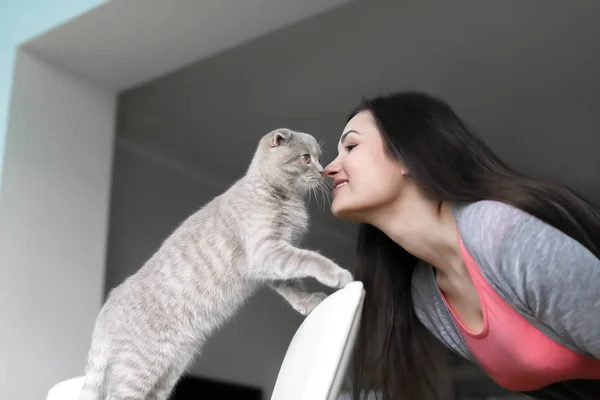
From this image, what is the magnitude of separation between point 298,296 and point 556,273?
0.38 meters

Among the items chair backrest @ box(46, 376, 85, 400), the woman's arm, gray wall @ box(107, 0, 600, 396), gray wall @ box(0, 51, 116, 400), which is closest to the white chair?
the woman's arm

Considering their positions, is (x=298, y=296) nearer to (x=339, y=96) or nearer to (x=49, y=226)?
(x=49, y=226)

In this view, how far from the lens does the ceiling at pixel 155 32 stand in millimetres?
1617

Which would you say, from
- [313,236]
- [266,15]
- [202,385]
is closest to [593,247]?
[266,15]

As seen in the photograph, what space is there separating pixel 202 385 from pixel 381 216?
168 centimetres

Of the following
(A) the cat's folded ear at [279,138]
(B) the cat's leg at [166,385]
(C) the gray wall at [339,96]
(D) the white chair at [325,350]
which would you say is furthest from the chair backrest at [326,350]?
(C) the gray wall at [339,96]

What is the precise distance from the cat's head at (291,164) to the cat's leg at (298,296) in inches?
6.6

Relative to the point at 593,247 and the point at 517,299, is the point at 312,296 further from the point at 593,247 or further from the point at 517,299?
the point at 593,247

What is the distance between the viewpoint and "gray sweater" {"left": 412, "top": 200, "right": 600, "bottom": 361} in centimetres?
89

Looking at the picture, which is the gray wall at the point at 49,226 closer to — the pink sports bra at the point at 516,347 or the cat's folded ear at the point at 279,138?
the cat's folded ear at the point at 279,138

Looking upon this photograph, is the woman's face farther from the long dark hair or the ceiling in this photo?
the ceiling

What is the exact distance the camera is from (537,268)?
2.95 feet

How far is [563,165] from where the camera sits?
9.27 feet

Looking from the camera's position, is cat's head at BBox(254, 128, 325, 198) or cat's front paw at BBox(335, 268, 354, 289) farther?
cat's head at BBox(254, 128, 325, 198)
